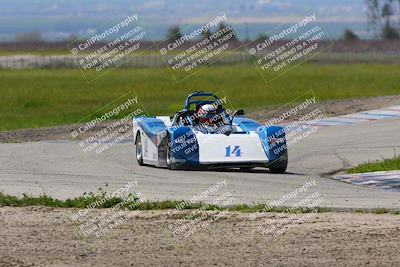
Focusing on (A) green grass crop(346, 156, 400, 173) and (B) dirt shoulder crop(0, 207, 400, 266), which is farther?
(A) green grass crop(346, 156, 400, 173)

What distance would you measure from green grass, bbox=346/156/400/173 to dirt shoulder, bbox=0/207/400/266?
5910 mm

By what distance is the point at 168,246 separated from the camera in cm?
1192

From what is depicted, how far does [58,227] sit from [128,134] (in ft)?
50.2

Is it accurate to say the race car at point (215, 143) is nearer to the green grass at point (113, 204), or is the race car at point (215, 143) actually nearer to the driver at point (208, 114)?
the driver at point (208, 114)

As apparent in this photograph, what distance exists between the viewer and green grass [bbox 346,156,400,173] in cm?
1958

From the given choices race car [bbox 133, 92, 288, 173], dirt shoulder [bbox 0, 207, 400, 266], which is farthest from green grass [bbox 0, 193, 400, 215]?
race car [bbox 133, 92, 288, 173]

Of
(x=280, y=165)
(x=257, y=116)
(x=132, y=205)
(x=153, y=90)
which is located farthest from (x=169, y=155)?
(x=153, y=90)

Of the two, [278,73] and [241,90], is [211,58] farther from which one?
[241,90]

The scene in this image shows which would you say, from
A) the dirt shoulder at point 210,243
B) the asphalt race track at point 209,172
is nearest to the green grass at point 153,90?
the asphalt race track at point 209,172

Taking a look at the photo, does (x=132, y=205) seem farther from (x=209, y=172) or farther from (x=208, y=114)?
(x=208, y=114)

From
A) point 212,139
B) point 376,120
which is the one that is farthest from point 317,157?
point 376,120

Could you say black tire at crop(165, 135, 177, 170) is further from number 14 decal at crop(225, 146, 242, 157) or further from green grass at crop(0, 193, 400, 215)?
green grass at crop(0, 193, 400, 215)

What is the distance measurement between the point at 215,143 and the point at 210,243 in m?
8.25

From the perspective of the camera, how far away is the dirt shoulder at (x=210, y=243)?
36.5 feet
